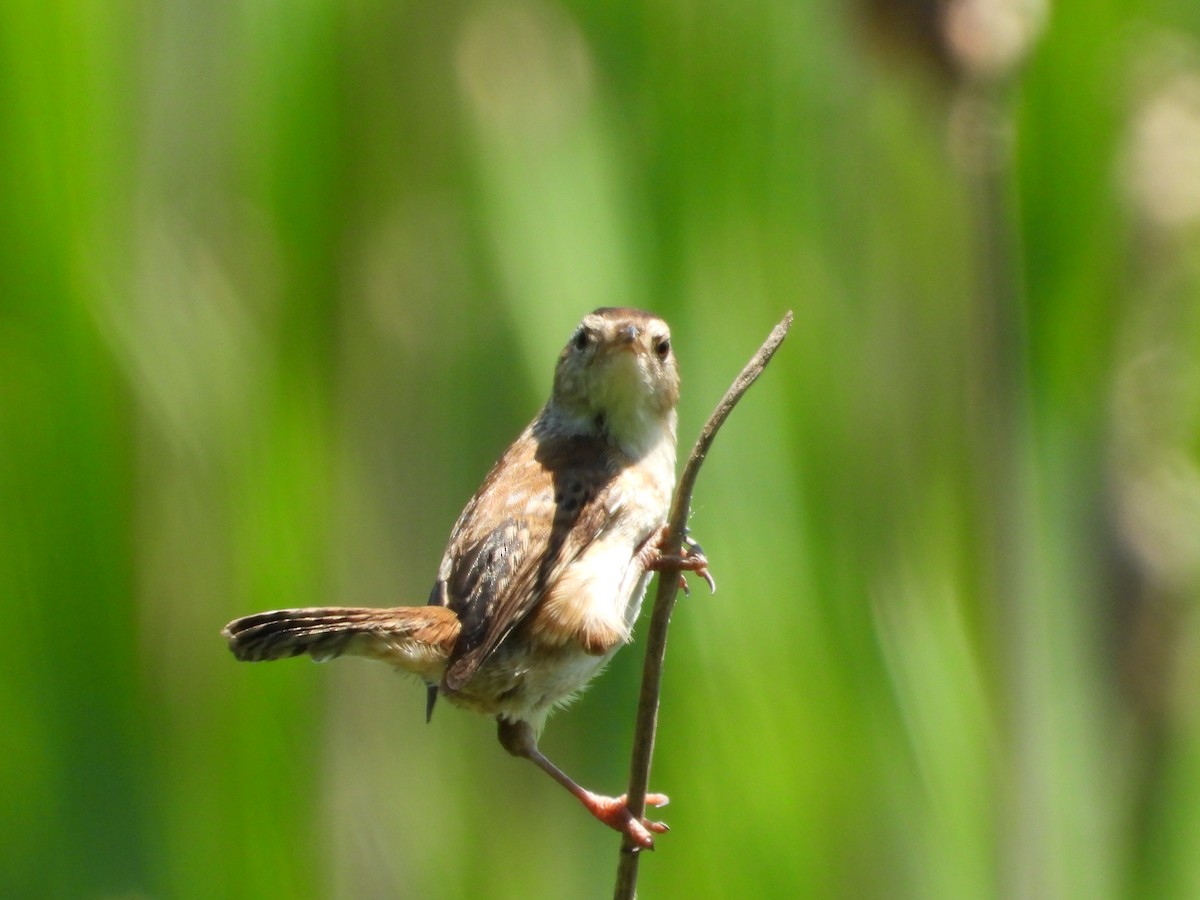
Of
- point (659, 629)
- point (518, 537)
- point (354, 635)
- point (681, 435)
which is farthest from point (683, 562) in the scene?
point (681, 435)

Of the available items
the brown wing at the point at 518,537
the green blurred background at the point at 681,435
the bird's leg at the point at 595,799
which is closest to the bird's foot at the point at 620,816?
the bird's leg at the point at 595,799

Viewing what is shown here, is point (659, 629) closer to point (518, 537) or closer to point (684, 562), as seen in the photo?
point (684, 562)

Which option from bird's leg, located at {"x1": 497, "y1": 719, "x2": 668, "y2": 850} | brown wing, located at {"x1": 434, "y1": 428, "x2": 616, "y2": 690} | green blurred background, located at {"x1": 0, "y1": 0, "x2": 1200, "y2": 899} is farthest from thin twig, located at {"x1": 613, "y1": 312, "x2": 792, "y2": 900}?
green blurred background, located at {"x1": 0, "y1": 0, "x2": 1200, "y2": 899}

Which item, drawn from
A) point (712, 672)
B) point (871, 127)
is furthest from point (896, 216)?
point (712, 672)

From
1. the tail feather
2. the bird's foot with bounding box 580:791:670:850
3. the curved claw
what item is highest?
the curved claw

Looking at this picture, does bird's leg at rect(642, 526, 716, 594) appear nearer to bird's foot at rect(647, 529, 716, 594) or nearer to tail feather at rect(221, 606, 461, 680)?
bird's foot at rect(647, 529, 716, 594)

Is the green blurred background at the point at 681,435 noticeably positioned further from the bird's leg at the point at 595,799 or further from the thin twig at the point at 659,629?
the thin twig at the point at 659,629
